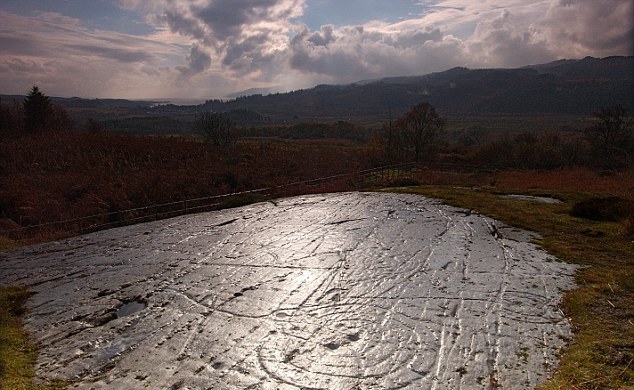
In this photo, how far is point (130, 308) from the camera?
953 centimetres

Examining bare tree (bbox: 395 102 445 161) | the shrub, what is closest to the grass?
the shrub

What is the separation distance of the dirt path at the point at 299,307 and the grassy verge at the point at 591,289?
0.35 metres

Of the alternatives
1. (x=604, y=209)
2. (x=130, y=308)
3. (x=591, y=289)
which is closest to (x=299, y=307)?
(x=130, y=308)

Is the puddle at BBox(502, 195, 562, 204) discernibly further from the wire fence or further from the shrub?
the wire fence

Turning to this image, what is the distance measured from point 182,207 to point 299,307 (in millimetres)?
14260

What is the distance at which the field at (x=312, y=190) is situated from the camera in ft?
26.6

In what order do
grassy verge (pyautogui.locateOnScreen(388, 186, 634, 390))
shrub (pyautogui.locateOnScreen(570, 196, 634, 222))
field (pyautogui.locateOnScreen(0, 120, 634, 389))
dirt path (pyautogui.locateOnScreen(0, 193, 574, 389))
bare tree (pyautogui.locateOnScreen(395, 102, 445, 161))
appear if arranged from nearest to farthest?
grassy verge (pyautogui.locateOnScreen(388, 186, 634, 390)), dirt path (pyautogui.locateOnScreen(0, 193, 574, 389)), field (pyautogui.locateOnScreen(0, 120, 634, 389)), shrub (pyautogui.locateOnScreen(570, 196, 634, 222)), bare tree (pyautogui.locateOnScreen(395, 102, 445, 161))

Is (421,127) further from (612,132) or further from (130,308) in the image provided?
(130,308)

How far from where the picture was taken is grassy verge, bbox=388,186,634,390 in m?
6.43

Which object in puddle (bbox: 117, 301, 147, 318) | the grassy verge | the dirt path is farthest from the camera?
puddle (bbox: 117, 301, 147, 318)

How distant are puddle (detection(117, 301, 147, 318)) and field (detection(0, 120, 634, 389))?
1.81 meters

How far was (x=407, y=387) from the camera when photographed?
657 cm

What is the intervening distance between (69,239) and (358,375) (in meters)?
13.4

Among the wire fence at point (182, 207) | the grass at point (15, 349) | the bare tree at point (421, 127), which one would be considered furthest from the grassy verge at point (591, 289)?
the bare tree at point (421, 127)
